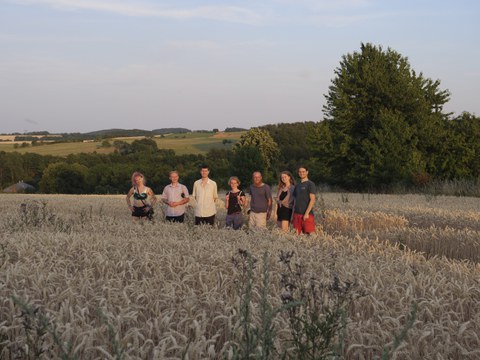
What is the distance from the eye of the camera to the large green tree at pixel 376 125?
116 feet

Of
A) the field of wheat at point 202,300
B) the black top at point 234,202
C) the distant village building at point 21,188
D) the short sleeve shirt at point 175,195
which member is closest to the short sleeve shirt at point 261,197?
the black top at point 234,202

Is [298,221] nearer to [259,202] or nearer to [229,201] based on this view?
[259,202]

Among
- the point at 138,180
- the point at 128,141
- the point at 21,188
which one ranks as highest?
the point at 138,180

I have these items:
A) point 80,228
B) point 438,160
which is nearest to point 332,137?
point 438,160

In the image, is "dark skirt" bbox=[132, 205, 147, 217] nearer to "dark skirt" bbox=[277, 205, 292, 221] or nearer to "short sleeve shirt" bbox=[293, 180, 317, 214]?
"dark skirt" bbox=[277, 205, 292, 221]

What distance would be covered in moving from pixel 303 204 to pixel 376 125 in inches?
1136

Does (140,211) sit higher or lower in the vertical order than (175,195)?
lower

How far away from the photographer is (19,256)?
5410mm

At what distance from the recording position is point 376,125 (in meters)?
37.3

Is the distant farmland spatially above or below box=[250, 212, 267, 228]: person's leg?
below

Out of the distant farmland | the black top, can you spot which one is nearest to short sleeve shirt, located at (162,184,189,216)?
the black top

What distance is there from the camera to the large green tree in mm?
35344

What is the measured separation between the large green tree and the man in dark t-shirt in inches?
1023

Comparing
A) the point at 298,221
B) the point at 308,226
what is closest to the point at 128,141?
the point at 298,221
